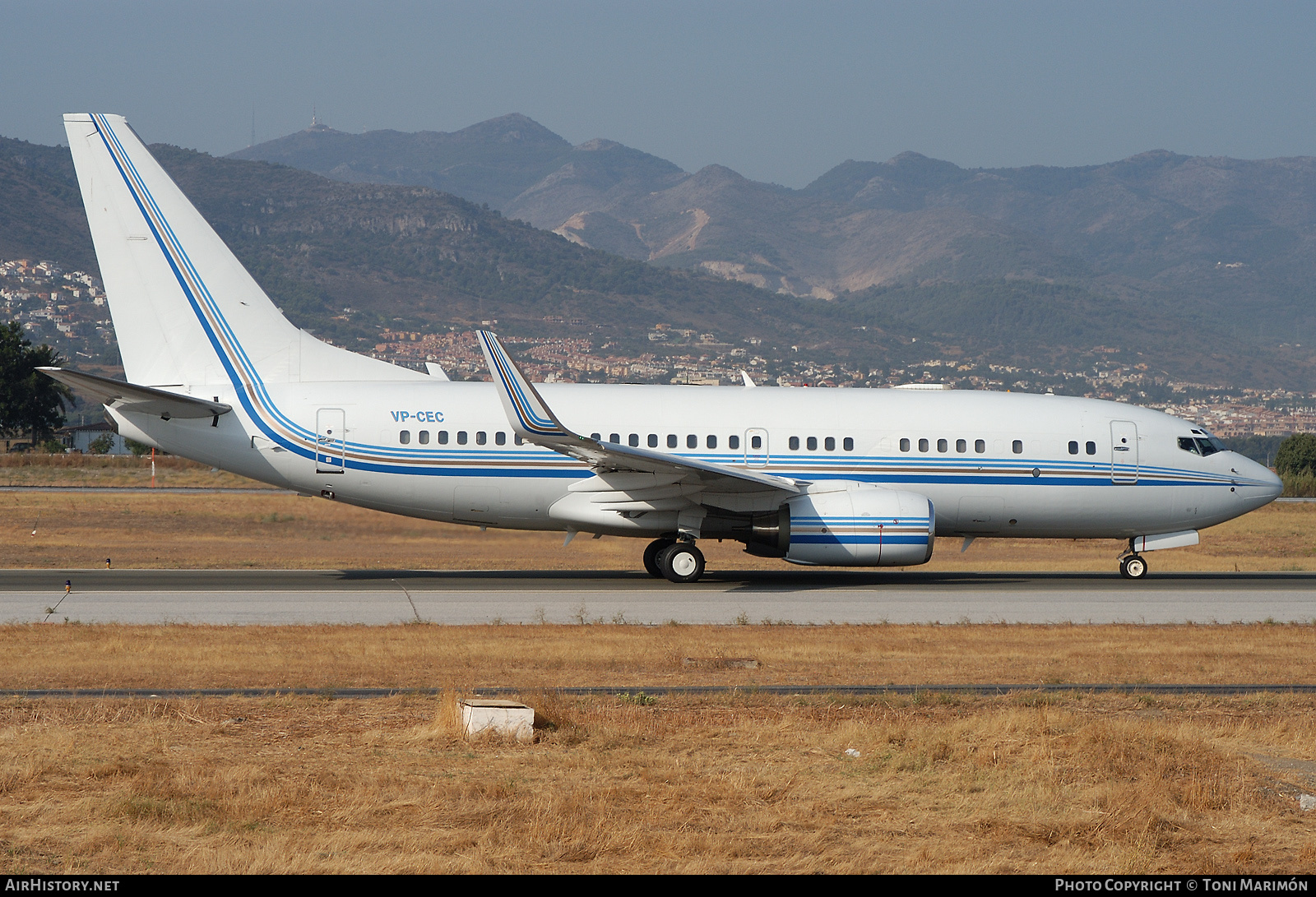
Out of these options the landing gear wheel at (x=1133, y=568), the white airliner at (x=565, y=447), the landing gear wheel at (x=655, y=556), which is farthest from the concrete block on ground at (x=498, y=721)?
the landing gear wheel at (x=1133, y=568)

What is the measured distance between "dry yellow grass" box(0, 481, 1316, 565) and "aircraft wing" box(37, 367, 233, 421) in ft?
17.3

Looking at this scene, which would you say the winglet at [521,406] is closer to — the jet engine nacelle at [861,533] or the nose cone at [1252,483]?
the jet engine nacelle at [861,533]

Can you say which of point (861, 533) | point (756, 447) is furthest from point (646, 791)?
point (756, 447)

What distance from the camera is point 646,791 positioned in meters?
9.59

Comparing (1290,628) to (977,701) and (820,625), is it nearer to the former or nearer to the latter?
(820,625)

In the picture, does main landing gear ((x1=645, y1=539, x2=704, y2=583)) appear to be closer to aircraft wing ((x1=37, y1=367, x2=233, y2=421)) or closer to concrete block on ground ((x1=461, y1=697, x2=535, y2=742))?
aircraft wing ((x1=37, y1=367, x2=233, y2=421))

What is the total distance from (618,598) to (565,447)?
299cm

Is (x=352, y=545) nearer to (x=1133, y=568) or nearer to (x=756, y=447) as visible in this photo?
(x=756, y=447)

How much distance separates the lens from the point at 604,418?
25.7 m

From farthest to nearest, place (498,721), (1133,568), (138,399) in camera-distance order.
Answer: (1133,568) < (138,399) < (498,721)

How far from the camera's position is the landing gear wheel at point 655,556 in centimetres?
2631

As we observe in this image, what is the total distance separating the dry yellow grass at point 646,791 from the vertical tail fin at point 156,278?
45.3ft

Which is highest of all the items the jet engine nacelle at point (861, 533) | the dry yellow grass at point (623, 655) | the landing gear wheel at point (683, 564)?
the jet engine nacelle at point (861, 533)

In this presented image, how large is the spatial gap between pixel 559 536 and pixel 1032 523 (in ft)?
42.0
